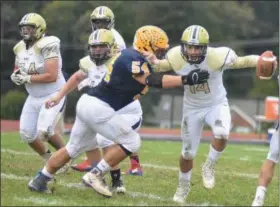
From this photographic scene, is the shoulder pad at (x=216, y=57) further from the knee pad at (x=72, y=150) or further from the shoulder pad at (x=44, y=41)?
the shoulder pad at (x=44, y=41)

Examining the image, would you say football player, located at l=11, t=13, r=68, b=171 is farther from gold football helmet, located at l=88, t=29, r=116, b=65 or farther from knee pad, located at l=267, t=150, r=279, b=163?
knee pad, located at l=267, t=150, r=279, b=163

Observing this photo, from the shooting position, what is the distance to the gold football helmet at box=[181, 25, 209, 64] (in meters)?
6.24

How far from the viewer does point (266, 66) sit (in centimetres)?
591

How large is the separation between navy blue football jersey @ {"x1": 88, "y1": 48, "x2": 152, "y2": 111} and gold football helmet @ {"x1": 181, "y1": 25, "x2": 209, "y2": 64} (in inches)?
16.0

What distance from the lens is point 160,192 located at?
6.99 metres

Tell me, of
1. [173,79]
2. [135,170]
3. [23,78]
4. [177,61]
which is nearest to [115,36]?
[23,78]

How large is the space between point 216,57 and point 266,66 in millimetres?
721

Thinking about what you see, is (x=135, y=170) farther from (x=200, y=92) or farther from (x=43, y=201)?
(x=43, y=201)

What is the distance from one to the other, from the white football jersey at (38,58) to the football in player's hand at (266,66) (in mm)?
2806

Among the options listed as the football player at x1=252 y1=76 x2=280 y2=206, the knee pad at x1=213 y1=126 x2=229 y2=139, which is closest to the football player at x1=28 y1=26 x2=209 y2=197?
the knee pad at x1=213 y1=126 x2=229 y2=139

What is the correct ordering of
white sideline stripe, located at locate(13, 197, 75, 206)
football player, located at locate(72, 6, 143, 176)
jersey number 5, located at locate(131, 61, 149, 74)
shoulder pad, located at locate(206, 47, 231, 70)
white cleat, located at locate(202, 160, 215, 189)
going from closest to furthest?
white sideline stripe, located at locate(13, 197, 75, 206) → jersey number 5, located at locate(131, 61, 149, 74) → shoulder pad, located at locate(206, 47, 231, 70) → white cleat, located at locate(202, 160, 215, 189) → football player, located at locate(72, 6, 143, 176)

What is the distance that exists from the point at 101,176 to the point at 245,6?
127ft

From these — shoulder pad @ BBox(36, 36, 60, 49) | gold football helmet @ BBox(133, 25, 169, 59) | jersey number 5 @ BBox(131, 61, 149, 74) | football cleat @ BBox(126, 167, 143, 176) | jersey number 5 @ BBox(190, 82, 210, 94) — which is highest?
gold football helmet @ BBox(133, 25, 169, 59)

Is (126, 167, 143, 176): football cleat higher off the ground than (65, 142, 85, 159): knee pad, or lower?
lower
